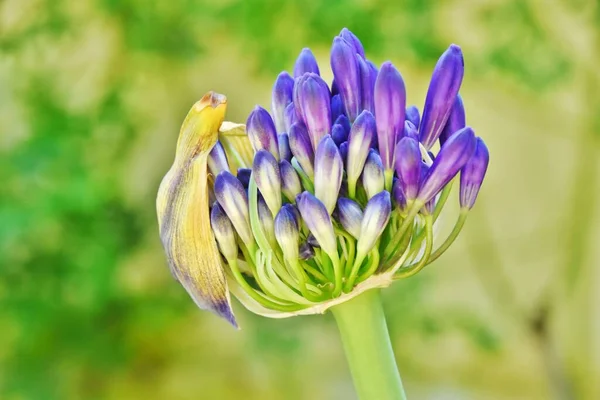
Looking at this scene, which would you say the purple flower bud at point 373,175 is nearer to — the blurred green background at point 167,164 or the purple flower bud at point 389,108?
the purple flower bud at point 389,108

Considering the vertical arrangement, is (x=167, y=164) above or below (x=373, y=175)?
above

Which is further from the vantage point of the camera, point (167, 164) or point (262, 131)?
point (167, 164)

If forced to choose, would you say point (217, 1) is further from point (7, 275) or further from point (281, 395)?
point (281, 395)

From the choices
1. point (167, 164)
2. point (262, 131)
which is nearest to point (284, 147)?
point (262, 131)

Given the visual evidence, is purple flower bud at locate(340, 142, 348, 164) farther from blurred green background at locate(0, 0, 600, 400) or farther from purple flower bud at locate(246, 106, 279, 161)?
blurred green background at locate(0, 0, 600, 400)

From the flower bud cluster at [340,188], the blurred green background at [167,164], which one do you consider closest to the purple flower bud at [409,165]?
the flower bud cluster at [340,188]

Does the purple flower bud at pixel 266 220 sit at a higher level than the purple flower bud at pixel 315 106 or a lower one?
lower

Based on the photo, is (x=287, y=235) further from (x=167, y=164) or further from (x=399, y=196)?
(x=167, y=164)
